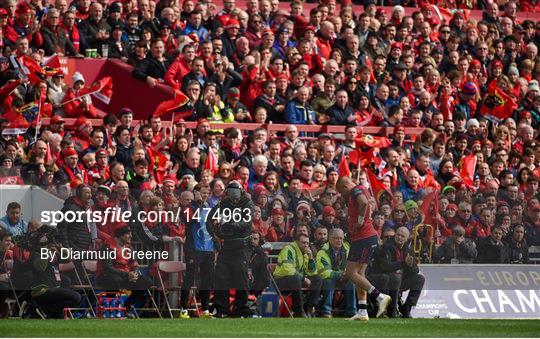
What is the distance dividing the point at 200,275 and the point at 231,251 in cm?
53

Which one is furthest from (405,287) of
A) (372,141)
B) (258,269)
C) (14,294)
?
(14,294)

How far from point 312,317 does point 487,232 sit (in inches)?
115

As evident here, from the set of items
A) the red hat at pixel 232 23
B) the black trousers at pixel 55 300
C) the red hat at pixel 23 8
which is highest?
the red hat at pixel 23 8

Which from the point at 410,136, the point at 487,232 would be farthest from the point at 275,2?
the point at 487,232

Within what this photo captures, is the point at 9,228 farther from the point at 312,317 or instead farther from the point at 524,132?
the point at 524,132

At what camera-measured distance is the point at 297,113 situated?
2414 cm

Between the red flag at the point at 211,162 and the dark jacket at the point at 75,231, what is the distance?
320cm

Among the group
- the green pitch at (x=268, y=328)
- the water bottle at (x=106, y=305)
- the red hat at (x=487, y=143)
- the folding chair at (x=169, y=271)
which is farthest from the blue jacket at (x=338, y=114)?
the water bottle at (x=106, y=305)

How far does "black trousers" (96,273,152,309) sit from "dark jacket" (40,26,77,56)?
5.52 metres

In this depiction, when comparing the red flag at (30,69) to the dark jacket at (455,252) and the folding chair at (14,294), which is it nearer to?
the folding chair at (14,294)

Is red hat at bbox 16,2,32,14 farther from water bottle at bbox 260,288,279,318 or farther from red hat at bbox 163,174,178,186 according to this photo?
water bottle at bbox 260,288,279,318

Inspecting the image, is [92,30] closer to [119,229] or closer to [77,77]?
[77,77]

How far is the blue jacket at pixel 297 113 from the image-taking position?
946 inches

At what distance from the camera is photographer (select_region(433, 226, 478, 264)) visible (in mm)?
20078
